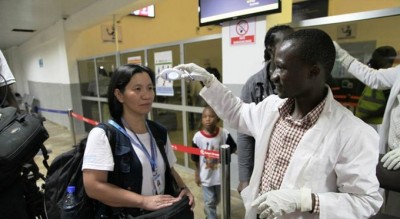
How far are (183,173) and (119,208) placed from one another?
2635mm

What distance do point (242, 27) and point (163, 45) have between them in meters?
1.50

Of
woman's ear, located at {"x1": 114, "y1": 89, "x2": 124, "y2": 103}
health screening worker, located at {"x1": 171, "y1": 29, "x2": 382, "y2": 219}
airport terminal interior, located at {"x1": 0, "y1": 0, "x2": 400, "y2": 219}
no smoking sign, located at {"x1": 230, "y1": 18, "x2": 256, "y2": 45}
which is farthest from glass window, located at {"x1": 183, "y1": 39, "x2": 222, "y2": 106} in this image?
health screening worker, located at {"x1": 171, "y1": 29, "x2": 382, "y2": 219}

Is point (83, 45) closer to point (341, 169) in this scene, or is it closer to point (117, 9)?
point (117, 9)

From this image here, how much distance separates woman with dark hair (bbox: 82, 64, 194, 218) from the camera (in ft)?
3.90

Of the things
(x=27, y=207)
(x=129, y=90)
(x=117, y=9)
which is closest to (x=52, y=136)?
(x=117, y=9)

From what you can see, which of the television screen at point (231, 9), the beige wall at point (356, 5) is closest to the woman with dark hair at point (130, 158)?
the television screen at point (231, 9)

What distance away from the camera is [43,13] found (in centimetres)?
590

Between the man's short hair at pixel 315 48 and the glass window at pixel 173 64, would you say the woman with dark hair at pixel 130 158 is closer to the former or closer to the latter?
the man's short hair at pixel 315 48

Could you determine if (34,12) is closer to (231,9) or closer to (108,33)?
(108,33)

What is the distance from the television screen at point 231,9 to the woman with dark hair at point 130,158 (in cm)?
143

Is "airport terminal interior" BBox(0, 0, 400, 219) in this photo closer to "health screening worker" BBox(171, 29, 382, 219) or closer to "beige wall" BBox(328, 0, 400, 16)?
"beige wall" BBox(328, 0, 400, 16)

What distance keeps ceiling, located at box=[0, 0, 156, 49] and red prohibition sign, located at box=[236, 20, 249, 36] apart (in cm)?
202

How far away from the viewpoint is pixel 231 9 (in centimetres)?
260

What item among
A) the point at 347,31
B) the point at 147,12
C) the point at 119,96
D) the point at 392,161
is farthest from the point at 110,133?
the point at 147,12
